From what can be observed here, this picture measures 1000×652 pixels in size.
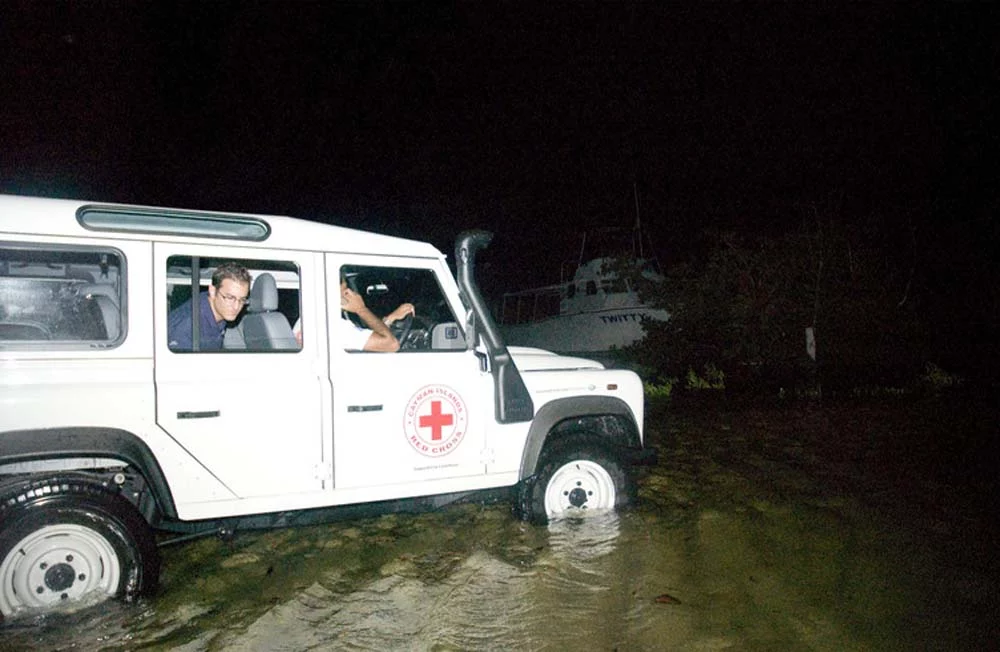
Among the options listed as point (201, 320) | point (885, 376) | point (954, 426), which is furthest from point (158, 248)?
point (885, 376)

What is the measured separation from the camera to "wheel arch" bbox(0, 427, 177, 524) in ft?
11.8

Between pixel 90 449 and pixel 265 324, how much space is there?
1191 mm

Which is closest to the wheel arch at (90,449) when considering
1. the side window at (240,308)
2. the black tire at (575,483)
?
the side window at (240,308)

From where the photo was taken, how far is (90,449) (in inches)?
146

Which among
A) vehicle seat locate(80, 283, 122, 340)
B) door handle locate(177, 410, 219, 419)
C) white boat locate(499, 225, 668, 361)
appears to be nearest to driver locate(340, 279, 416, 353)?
door handle locate(177, 410, 219, 419)

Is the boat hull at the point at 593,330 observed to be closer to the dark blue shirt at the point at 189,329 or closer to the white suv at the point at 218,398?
the white suv at the point at 218,398

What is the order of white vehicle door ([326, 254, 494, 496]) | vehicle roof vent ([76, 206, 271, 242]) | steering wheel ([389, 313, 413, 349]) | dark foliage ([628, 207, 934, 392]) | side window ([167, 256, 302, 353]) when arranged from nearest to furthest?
vehicle roof vent ([76, 206, 271, 242]) < side window ([167, 256, 302, 353]) < white vehicle door ([326, 254, 494, 496]) < steering wheel ([389, 313, 413, 349]) < dark foliage ([628, 207, 934, 392])

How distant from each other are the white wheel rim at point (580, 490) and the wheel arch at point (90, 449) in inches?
106

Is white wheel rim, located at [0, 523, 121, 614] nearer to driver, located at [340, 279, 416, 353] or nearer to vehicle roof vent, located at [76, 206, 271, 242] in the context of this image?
vehicle roof vent, located at [76, 206, 271, 242]

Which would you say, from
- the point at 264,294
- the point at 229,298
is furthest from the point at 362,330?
the point at 229,298

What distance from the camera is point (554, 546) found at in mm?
5133

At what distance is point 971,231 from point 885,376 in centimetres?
1007

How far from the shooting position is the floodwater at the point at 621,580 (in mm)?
3807

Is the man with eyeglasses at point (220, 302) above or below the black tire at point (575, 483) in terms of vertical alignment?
above
